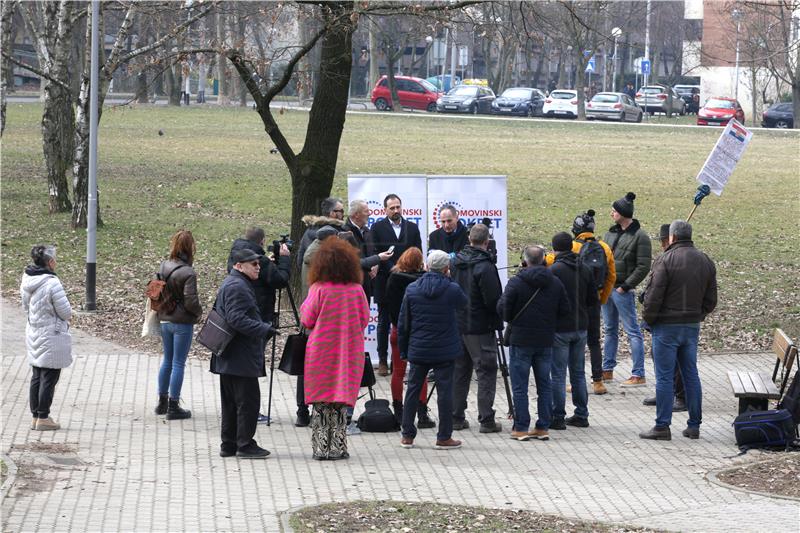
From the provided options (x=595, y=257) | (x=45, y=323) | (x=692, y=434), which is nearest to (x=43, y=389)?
(x=45, y=323)

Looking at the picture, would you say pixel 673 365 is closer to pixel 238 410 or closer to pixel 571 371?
pixel 571 371

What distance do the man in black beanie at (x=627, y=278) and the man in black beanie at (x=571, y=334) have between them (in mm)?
1395

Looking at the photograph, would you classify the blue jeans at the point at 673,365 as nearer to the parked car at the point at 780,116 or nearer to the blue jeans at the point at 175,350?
the blue jeans at the point at 175,350

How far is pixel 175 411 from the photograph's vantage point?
10.9m

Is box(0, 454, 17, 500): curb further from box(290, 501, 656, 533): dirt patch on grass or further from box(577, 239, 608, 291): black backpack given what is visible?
box(577, 239, 608, 291): black backpack

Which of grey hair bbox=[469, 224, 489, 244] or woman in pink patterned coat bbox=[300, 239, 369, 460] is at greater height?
grey hair bbox=[469, 224, 489, 244]

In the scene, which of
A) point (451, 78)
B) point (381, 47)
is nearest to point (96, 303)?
point (381, 47)

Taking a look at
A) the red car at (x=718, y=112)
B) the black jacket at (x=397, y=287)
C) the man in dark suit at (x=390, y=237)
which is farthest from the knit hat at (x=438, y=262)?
the red car at (x=718, y=112)

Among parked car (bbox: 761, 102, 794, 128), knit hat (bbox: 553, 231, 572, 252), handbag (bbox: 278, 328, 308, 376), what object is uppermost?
parked car (bbox: 761, 102, 794, 128)

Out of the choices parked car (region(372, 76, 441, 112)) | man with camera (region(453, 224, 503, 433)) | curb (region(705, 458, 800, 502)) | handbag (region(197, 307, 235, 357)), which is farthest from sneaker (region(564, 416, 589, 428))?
parked car (region(372, 76, 441, 112))

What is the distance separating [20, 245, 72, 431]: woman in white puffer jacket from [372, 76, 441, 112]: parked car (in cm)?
5294

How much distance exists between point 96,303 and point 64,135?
1006cm

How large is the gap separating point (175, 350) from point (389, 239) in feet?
8.56

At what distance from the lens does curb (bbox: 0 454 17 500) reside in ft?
27.3
